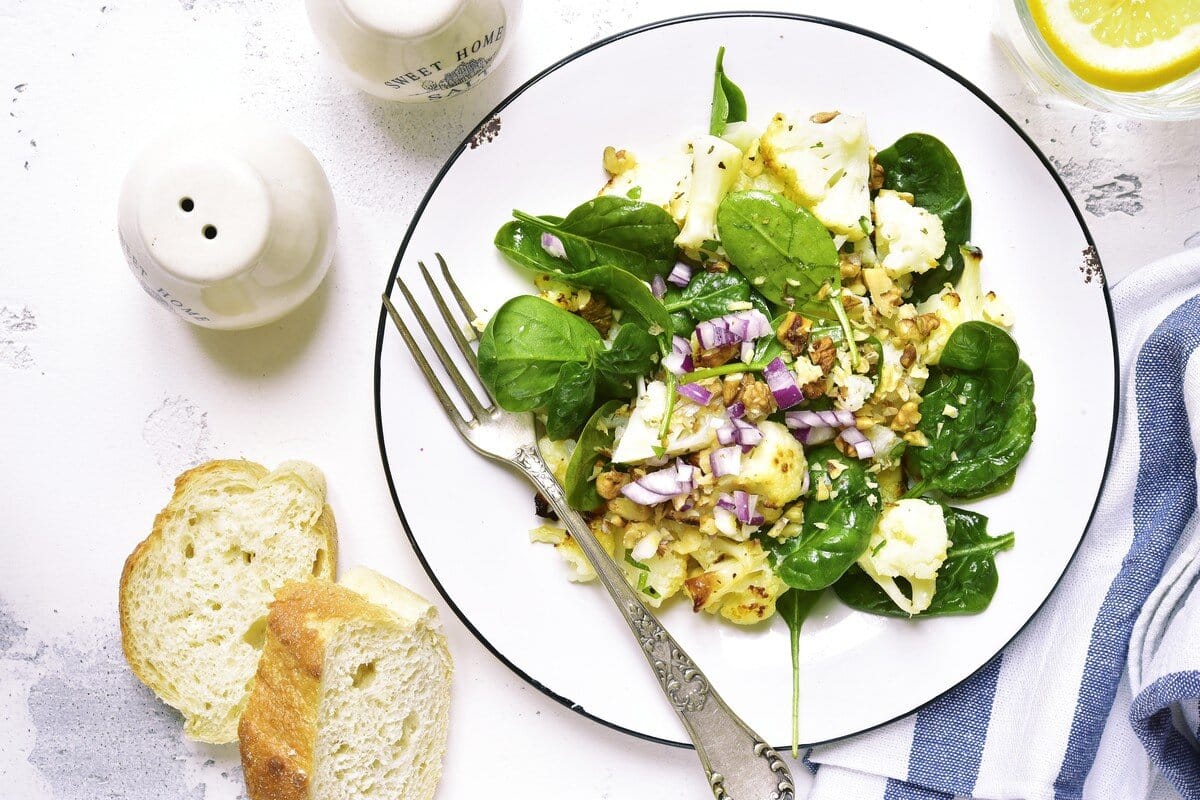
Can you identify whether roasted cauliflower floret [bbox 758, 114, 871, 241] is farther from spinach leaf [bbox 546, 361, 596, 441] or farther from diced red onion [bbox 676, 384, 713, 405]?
spinach leaf [bbox 546, 361, 596, 441]

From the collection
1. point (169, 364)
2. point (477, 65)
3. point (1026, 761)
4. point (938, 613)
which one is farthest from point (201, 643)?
point (1026, 761)

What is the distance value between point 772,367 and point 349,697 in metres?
1.15

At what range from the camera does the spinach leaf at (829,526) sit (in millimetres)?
1911

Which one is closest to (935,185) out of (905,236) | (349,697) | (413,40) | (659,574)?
(905,236)

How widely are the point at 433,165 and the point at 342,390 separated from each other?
1.83 feet

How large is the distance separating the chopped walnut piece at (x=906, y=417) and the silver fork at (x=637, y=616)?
25.3 inches

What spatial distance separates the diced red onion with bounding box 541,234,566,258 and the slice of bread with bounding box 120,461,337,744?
74 centimetres

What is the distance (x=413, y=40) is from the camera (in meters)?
1.85

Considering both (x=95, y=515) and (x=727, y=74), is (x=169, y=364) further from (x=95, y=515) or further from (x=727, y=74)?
(x=727, y=74)

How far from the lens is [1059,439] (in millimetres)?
2031

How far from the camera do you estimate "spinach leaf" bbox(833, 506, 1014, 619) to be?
6.60 feet

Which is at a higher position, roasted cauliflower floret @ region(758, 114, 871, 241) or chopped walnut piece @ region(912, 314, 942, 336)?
roasted cauliflower floret @ region(758, 114, 871, 241)

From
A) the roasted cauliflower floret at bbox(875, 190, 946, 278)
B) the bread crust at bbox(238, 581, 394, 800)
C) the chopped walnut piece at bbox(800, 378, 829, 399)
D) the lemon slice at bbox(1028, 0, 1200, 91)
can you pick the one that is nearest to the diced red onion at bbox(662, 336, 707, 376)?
the chopped walnut piece at bbox(800, 378, 829, 399)

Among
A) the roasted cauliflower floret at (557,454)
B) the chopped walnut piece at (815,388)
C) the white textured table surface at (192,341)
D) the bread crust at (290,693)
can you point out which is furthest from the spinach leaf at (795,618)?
the bread crust at (290,693)
